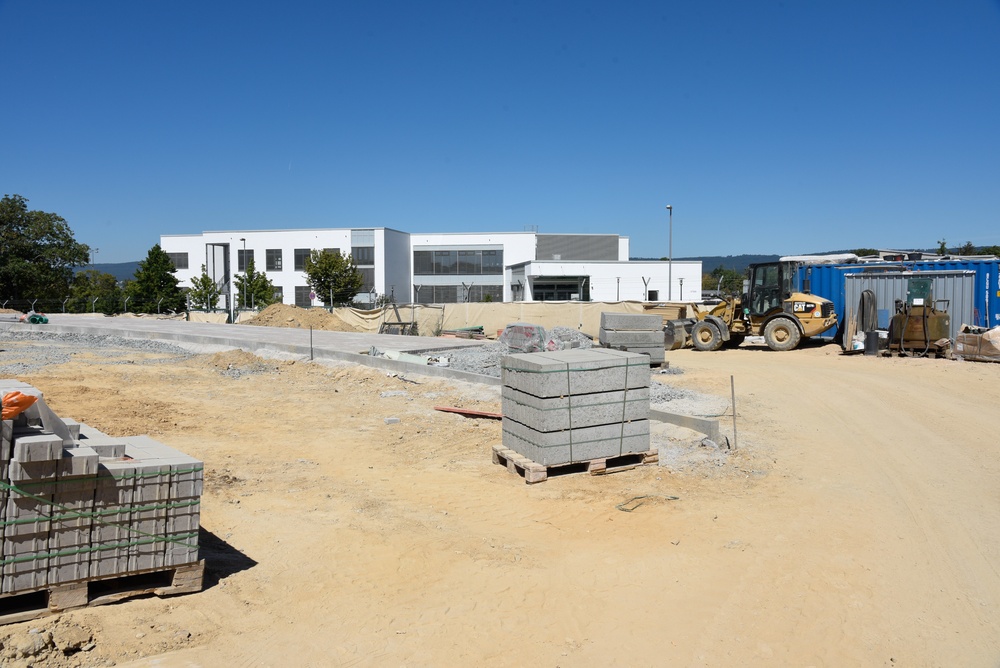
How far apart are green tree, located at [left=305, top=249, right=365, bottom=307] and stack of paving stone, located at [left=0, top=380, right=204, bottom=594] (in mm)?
58020

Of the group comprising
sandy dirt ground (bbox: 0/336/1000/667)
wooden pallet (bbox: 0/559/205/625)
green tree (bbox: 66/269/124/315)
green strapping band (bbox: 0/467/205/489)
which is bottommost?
sandy dirt ground (bbox: 0/336/1000/667)

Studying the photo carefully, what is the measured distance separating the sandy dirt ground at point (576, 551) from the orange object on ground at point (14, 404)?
1.56 m

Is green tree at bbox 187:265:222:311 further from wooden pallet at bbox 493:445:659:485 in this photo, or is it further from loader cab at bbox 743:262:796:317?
wooden pallet at bbox 493:445:659:485

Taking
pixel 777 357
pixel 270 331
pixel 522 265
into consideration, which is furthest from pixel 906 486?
pixel 522 265

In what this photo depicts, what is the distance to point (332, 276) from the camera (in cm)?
A: 6381

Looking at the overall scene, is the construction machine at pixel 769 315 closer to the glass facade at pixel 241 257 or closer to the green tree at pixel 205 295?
the green tree at pixel 205 295

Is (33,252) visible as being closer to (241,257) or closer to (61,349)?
(241,257)

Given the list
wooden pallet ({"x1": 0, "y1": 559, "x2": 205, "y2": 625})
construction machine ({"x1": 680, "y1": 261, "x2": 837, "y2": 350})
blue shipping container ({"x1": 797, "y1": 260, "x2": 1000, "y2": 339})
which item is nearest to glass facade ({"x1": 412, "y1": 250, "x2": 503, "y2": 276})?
blue shipping container ({"x1": 797, "y1": 260, "x2": 1000, "y2": 339})

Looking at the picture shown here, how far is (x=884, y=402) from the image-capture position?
50.2 feet

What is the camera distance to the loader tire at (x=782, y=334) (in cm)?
2539

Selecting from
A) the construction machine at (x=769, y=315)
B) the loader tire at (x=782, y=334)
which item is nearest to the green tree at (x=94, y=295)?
the construction machine at (x=769, y=315)

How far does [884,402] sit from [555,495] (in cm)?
978

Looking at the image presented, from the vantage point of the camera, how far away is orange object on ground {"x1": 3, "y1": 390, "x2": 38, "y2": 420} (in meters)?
5.15

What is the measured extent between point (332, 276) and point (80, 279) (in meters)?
24.2
